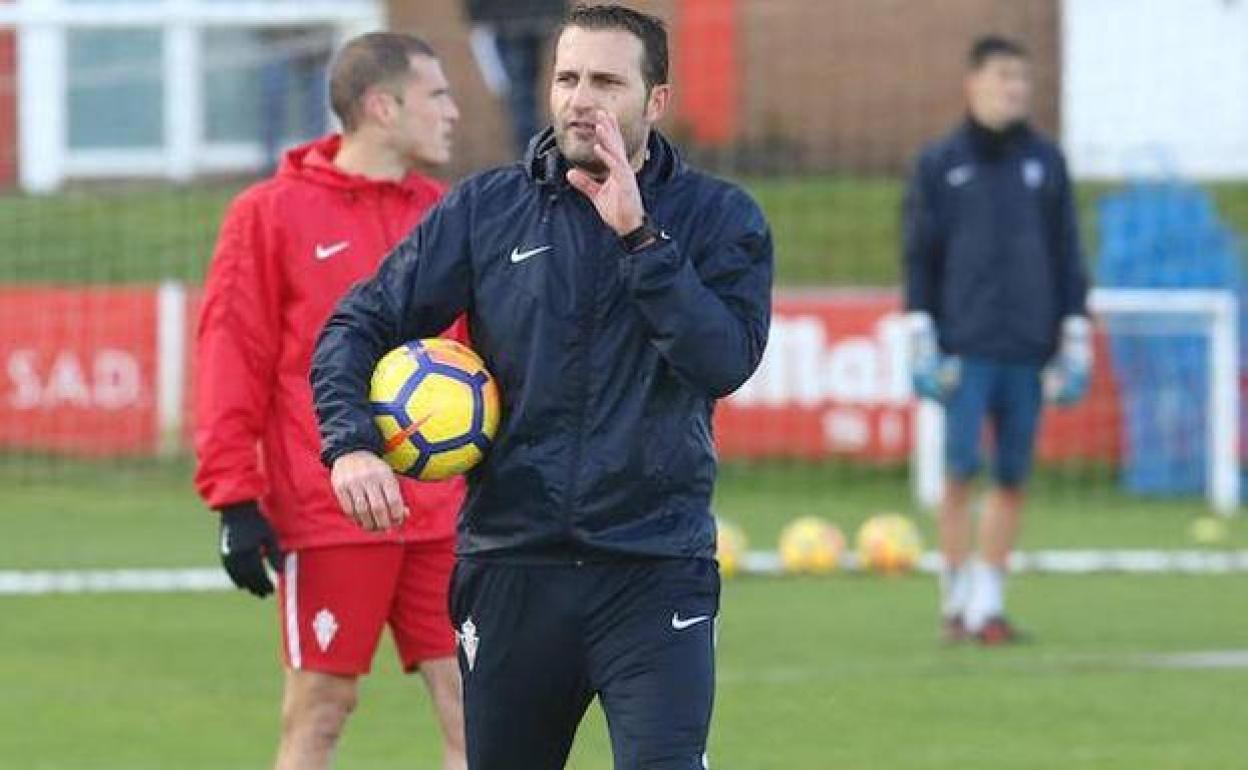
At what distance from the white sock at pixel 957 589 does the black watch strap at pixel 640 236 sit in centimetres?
671

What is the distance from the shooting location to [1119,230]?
1959 cm

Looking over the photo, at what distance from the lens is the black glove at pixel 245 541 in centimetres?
792

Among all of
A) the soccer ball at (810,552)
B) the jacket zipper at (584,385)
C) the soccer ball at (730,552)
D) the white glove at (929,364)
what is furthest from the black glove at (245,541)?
the soccer ball at (810,552)

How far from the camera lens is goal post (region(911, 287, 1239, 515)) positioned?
18188 mm

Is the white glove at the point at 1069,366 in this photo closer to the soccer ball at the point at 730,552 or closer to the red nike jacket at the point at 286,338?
the soccer ball at the point at 730,552

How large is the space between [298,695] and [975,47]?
5.81 metres

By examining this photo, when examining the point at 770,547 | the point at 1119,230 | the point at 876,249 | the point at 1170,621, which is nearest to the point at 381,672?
the point at 1170,621

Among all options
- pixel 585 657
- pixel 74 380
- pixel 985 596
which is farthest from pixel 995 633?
A: pixel 74 380

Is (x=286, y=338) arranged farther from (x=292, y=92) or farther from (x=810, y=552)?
(x=292, y=92)

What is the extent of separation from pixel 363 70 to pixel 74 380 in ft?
34.8

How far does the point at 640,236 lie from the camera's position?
249 inches

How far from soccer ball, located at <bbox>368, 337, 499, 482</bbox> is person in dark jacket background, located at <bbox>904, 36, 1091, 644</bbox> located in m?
6.22

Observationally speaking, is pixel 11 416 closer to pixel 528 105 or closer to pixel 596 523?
pixel 528 105

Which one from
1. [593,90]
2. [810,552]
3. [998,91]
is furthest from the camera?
[810,552]
